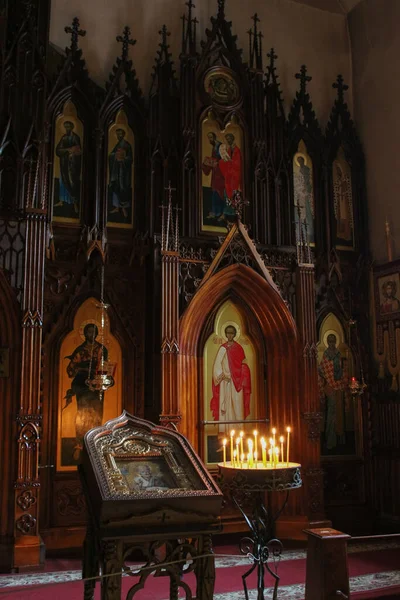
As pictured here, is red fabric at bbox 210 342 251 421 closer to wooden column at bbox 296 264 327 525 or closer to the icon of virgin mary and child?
wooden column at bbox 296 264 327 525

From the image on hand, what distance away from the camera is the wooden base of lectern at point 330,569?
4805mm

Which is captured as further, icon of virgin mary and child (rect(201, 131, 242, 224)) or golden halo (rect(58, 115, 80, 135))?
icon of virgin mary and child (rect(201, 131, 242, 224))

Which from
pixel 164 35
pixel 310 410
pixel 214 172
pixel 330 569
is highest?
pixel 164 35

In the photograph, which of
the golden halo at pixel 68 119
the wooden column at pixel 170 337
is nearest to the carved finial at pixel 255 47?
the golden halo at pixel 68 119

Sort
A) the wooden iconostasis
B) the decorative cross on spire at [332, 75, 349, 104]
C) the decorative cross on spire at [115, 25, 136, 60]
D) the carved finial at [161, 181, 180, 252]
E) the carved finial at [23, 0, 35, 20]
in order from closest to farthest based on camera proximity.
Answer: the wooden iconostasis < the carved finial at [161, 181, 180, 252] < the carved finial at [23, 0, 35, 20] < the decorative cross on spire at [115, 25, 136, 60] < the decorative cross on spire at [332, 75, 349, 104]

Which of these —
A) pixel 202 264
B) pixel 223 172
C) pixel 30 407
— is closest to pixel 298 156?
pixel 223 172

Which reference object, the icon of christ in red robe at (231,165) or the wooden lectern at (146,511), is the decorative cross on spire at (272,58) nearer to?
the icon of christ in red robe at (231,165)

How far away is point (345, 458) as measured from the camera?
1046cm

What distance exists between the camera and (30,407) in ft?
26.9

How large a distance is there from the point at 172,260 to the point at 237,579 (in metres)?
4.64

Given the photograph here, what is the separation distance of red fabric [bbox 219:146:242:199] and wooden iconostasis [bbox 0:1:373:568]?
0.03 metres

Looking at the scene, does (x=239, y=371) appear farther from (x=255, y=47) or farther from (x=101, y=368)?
(x=255, y=47)

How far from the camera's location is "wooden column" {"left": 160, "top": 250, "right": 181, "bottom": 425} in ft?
29.1

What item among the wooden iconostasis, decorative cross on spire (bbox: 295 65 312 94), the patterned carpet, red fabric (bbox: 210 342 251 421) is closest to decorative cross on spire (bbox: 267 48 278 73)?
the wooden iconostasis
